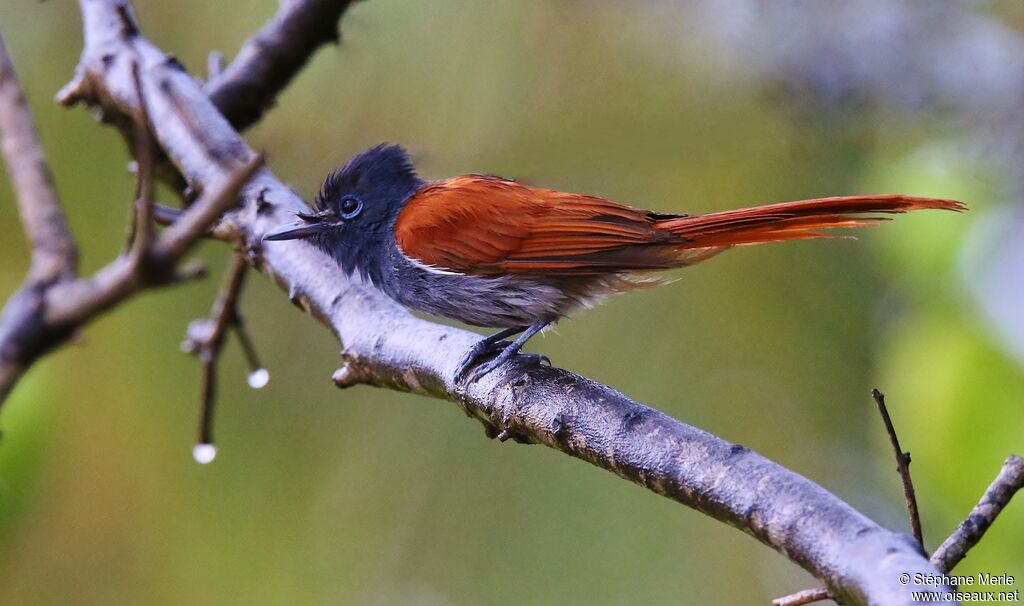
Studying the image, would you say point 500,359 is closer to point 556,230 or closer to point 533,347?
point 556,230

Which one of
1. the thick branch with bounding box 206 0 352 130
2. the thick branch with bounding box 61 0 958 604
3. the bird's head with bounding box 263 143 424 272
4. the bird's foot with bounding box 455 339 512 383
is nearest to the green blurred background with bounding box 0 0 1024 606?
the thick branch with bounding box 206 0 352 130

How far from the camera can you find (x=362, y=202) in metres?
3.38

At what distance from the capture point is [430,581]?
4.57 meters

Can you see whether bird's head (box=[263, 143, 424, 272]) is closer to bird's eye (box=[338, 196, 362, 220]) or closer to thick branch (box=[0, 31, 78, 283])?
bird's eye (box=[338, 196, 362, 220])

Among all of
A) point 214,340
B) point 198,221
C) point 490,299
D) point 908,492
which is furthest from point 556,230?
point 198,221

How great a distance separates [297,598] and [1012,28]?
4.01 metres

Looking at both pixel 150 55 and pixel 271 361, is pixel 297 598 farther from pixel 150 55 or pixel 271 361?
pixel 150 55

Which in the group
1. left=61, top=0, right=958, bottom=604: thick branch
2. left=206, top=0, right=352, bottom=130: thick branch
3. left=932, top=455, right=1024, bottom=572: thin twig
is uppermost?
left=206, top=0, right=352, bottom=130: thick branch

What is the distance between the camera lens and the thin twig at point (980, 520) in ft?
5.11

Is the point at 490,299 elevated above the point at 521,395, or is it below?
above

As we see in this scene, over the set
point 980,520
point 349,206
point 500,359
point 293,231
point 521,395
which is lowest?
point 980,520

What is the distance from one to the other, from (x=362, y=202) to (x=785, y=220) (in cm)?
145

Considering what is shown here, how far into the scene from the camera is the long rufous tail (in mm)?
2254

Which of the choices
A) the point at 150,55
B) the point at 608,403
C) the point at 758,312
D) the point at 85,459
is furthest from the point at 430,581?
the point at 608,403
